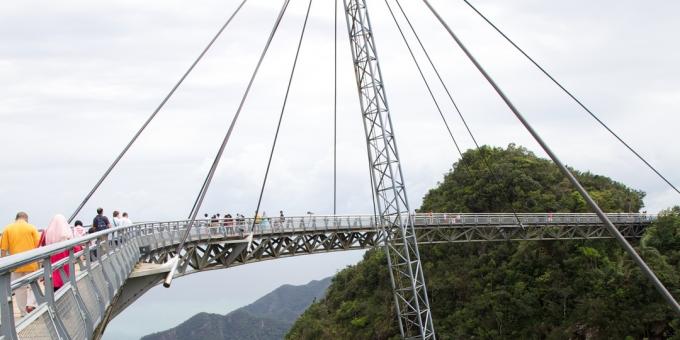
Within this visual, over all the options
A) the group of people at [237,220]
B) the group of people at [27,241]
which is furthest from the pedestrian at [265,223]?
the group of people at [27,241]

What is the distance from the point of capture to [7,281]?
174 inches

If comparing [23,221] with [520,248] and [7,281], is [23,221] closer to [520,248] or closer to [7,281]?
[7,281]

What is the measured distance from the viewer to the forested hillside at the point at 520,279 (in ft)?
139

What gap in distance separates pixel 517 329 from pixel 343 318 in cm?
1692

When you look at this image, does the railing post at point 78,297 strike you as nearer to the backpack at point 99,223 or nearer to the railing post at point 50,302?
the railing post at point 50,302

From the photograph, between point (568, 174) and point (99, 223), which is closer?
point (568, 174)

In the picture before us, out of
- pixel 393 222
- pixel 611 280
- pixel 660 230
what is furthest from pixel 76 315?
pixel 660 230

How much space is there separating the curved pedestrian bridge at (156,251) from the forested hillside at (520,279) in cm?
274

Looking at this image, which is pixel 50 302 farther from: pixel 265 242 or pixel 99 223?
pixel 265 242

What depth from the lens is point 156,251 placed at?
23156mm

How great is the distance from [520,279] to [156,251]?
32.9 m

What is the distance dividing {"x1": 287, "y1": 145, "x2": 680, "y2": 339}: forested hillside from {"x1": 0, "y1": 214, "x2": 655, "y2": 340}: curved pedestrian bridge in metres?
2.74

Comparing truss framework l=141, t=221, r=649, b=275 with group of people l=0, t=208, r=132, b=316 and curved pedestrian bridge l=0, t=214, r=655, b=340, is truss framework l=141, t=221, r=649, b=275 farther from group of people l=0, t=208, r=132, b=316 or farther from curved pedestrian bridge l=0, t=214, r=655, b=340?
group of people l=0, t=208, r=132, b=316

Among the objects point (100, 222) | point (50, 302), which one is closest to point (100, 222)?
point (100, 222)
